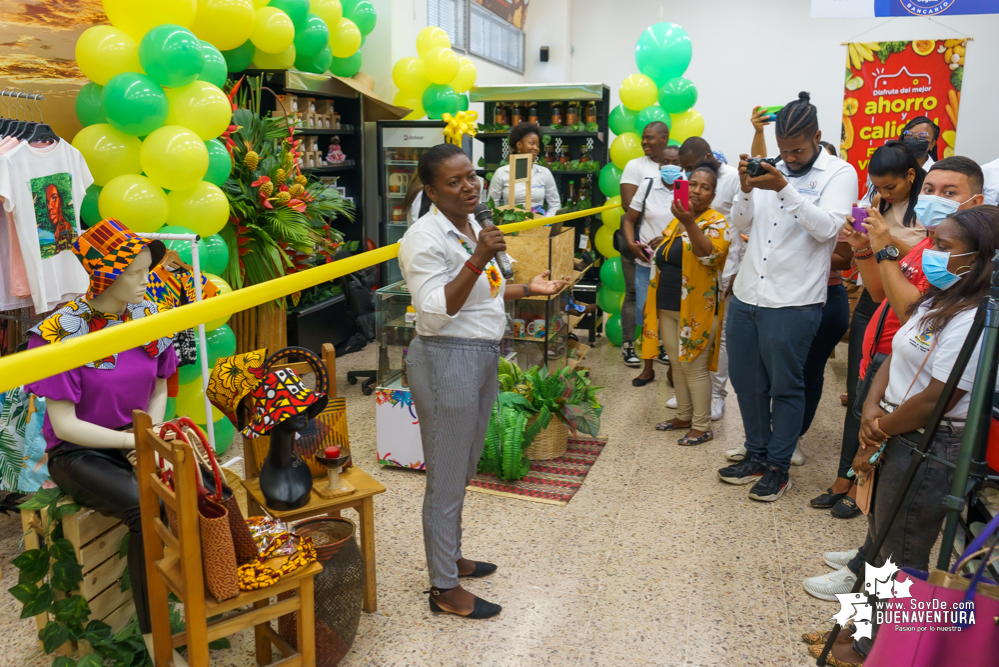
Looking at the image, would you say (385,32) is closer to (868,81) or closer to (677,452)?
(677,452)

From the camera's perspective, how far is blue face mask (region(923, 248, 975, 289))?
6.17 feet

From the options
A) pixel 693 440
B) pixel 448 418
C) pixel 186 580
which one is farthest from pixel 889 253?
pixel 186 580

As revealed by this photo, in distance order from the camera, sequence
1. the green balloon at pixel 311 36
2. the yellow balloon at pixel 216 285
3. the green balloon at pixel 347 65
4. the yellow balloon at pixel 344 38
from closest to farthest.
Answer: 1. the yellow balloon at pixel 216 285
2. the green balloon at pixel 311 36
3. the yellow balloon at pixel 344 38
4. the green balloon at pixel 347 65

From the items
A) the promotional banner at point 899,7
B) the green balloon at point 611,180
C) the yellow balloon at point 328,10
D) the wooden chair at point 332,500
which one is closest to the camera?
the wooden chair at point 332,500

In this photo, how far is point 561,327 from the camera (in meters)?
4.60

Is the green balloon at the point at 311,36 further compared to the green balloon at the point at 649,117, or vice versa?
the green balloon at the point at 649,117

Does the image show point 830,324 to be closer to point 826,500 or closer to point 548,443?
point 826,500

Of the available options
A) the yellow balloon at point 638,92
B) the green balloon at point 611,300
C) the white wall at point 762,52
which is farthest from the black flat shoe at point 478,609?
the white wall at point 762,52

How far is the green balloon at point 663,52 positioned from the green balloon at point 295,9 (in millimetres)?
2645

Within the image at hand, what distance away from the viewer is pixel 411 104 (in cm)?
688

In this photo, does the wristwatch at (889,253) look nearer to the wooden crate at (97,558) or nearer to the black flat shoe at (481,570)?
the black flat shoe at (481,570)

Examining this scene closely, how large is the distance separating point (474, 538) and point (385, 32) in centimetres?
536

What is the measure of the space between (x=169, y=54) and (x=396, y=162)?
10.8ft

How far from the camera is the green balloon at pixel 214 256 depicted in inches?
148
